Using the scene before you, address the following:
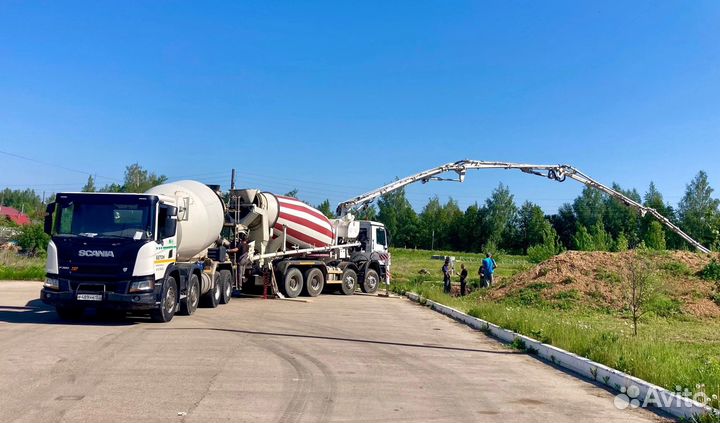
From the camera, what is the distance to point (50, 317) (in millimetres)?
14680

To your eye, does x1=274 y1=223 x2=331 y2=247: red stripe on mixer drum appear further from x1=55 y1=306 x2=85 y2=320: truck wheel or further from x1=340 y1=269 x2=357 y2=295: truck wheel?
x1=55 y1=306 x2=85 y2=320: truck wheel

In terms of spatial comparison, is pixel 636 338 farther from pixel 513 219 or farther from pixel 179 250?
pixel 513 219

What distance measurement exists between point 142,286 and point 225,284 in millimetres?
6404

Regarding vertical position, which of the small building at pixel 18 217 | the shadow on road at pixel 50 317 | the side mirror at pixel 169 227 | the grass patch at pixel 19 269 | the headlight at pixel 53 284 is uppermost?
the small building at pixel 18 217

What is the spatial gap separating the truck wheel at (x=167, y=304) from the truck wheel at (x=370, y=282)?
1328 cm

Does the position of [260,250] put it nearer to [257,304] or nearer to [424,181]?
[257,304]

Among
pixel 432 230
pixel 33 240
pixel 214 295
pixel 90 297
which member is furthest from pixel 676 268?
pixel 432 230

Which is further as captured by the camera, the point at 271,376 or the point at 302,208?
the point at 302,208

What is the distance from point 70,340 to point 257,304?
30.4ft

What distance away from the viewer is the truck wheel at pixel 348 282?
85.6 ft

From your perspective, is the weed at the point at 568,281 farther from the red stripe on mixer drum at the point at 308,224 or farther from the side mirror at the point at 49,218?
the side mirror at the point at 49,218

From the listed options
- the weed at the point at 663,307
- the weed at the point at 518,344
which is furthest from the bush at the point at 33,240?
the weed at the point at 518,344

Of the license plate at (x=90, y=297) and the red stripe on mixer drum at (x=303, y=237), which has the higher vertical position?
the red stripe on mixer drum at (x=303, y=237)

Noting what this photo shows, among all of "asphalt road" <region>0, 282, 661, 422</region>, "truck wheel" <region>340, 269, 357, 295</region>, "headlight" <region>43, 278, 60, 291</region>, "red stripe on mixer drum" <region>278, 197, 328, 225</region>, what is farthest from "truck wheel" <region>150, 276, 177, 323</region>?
"truck wheel" <region>340, 269, 357, 295</region>
